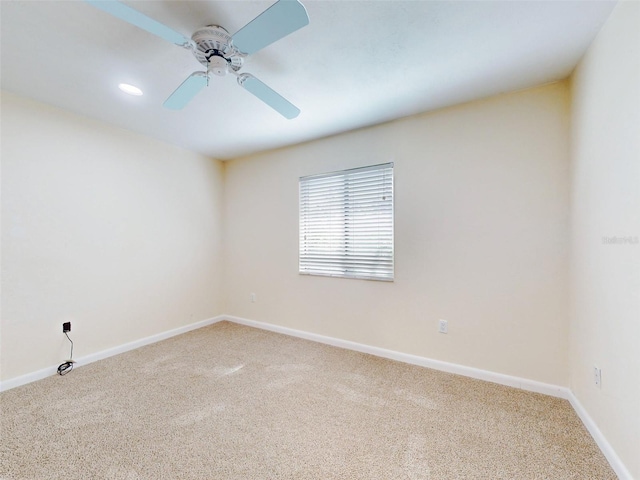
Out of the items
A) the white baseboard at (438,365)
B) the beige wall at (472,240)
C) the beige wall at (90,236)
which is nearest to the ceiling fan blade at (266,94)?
the beige wall at (472,240)

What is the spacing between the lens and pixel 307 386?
2229 millimetres

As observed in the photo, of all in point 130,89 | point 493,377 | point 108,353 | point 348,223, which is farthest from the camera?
point 348,223

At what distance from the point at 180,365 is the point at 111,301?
106cm

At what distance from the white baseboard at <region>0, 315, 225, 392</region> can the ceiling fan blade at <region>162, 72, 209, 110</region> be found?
256 centimetres

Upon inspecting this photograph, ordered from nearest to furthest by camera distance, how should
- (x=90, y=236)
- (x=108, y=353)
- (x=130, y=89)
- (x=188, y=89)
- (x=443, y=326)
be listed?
(x=188, y=89) < (x=130, y=89) < (x=443, y=326) < (x=90, y=236) < (x=108, y=353)

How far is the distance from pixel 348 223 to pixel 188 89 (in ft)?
6.29

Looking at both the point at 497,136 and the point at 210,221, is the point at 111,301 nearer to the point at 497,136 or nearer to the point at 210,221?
the point at 210,221

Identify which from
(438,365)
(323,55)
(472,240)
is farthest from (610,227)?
(323,55)

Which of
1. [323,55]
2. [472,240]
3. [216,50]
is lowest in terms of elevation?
[472,240]

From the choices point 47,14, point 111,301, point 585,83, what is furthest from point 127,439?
point 585,83

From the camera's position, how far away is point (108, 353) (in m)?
2.79

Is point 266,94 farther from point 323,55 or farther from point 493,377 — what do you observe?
point 493,377

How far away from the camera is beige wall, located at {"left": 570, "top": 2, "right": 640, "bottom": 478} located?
1.26 metres

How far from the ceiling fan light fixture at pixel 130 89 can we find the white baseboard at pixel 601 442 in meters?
3.83
